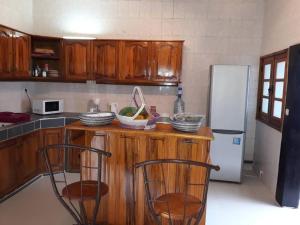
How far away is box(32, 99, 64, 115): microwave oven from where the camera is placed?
418 centimetres

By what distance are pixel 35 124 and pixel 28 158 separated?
48 centimetres

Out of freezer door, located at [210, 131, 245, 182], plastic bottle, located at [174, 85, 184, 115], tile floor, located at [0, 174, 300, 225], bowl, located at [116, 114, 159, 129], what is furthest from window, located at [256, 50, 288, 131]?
bowl, located at [116, 114, 159, 129]

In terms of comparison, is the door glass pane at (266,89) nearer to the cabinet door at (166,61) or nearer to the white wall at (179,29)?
the white wall at (179,29)

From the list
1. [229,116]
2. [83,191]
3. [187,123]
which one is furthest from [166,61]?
[83,191]

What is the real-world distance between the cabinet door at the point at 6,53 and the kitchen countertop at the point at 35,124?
0.67 meters

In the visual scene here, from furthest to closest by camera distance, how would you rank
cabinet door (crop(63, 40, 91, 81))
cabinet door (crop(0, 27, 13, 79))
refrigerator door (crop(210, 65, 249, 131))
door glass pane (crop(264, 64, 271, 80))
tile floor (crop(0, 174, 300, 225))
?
cabinet door (crop(63, 40, 91, 81)) < door glass pane (crop(264, 64, 271, 80)) < refrigerator door (crop(210, 65, 249, 131)) < cabinet door (crop(0, 27, 13, 79)) < tile floor (crop(0, 174, 300, 225))

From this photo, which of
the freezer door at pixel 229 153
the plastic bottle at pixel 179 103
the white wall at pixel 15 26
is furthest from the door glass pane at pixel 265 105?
the white wall at pixel 15 26

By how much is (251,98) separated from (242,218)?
84.7 inches

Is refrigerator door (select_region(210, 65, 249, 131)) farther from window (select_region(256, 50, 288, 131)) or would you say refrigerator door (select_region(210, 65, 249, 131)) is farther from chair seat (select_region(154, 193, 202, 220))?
chair seat (select_region(154, 193, 202, 220))

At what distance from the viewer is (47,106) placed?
428 centimetres

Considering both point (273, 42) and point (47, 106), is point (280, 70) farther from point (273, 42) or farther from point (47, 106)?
point (47, 106)

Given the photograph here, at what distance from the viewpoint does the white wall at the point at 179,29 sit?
4.39 meters

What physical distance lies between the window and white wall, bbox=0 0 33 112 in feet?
12.5

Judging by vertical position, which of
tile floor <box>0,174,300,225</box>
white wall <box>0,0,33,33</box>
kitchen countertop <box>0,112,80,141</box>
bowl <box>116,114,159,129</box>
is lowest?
tile floor <box>0,174,300,225</box>
